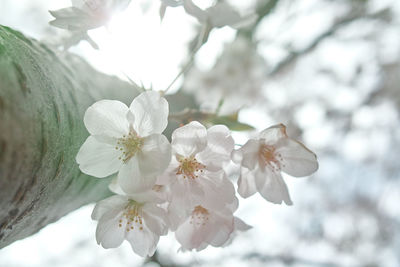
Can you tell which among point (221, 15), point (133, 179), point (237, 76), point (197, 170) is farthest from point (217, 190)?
point (237, 76)

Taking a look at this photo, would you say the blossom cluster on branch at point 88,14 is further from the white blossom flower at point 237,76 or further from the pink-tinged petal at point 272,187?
the white blossom flower at point 237,76

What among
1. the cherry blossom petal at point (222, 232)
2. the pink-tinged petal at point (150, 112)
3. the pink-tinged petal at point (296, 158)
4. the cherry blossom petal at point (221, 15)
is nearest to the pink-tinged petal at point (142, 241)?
the cherry blossom petal at point (222, 232)

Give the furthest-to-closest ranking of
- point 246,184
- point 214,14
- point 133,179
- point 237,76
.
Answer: point 237,76
point 214,14
point 246,184
point 133,179

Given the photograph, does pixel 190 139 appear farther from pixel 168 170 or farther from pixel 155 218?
pixel 155 218

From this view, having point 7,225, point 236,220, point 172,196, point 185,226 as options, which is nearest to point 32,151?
point 7,225

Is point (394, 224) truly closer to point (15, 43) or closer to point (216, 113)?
point (216, 113)

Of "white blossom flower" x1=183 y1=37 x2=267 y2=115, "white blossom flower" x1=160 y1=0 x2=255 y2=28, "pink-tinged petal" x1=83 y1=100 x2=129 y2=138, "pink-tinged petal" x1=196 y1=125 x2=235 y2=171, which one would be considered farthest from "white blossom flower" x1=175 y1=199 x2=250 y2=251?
"white blossom flower" x1=183 y1=37 x2=267 y2=115
